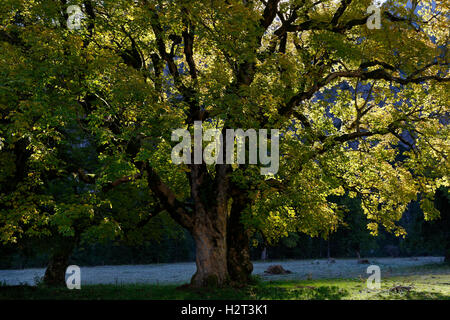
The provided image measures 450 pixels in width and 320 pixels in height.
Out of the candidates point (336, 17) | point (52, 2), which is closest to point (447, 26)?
point (336, 17)

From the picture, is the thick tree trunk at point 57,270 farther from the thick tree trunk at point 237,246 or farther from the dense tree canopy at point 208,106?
the thick tree trunk at point 237,246

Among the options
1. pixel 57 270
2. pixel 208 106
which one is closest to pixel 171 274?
pixel 57 270

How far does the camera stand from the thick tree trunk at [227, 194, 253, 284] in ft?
65.4

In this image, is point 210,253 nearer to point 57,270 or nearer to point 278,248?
point 57,270

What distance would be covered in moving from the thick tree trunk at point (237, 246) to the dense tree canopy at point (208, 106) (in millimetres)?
72

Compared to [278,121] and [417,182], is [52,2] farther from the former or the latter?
[417,182]

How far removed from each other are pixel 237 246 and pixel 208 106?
782 cm

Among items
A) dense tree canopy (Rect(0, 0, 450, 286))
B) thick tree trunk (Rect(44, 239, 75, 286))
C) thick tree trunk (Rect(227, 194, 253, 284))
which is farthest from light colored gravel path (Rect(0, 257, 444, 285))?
dense tree canopy (Rect(0, 0, 450, 286))

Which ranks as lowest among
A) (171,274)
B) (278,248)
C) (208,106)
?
(278,248)

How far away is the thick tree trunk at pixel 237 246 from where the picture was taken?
19.9m

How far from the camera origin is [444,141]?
2166 centimetres

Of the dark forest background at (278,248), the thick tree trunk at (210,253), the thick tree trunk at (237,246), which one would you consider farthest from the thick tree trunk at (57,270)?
the dark forest background at (278,248)

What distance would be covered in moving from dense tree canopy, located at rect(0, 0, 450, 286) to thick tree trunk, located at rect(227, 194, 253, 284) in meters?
0.07

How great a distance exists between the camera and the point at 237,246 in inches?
795
